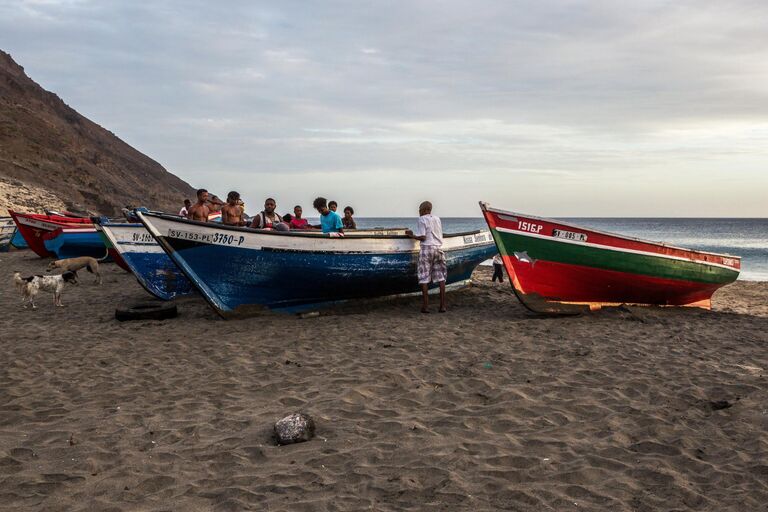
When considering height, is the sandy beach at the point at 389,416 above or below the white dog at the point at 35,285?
below

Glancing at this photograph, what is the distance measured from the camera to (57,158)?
159 feet

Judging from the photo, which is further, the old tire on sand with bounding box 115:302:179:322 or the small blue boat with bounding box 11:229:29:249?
the small blue boat with bounding box 11:229:29:249

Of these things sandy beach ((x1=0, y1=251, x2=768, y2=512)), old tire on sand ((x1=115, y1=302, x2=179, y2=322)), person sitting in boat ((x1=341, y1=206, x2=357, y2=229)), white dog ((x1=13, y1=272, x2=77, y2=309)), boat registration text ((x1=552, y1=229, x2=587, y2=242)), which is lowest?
sandy beach ((x1=0, y1=251, x2=768, y2=512))

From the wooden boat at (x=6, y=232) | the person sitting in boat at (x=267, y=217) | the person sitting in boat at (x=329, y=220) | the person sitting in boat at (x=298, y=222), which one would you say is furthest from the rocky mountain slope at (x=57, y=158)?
the person sitting in boat at (x=329, y=220)

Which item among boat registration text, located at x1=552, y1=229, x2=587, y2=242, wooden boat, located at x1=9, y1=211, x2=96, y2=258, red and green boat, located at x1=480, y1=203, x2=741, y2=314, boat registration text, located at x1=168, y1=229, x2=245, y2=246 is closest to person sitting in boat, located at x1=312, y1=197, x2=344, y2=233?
boat registration text, located at x1=168, y1=229, x2=245, y2=246

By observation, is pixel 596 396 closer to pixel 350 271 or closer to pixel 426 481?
pixel 426 481

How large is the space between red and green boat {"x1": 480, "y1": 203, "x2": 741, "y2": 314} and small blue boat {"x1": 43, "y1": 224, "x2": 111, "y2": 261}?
47.9 feet

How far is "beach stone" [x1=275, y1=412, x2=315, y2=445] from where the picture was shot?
14.2 ft

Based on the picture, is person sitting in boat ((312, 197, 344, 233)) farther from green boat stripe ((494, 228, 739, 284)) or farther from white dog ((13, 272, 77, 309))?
white dog ((13, 272, 77, 309))

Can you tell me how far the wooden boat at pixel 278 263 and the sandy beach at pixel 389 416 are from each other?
742 millimetres

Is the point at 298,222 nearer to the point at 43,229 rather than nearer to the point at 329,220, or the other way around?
the point at 329,220

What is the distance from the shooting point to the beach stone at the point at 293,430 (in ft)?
14.2

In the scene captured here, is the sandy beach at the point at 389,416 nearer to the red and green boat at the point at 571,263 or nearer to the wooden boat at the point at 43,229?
the red and green boat at the point at 571,263

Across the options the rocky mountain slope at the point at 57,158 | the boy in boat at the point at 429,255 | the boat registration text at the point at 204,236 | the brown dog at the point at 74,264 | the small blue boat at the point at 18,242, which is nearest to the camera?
the boat registration text at the point at 204,236
